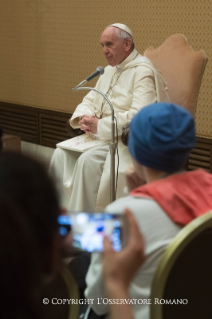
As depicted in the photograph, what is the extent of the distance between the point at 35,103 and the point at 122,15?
6.09 feet

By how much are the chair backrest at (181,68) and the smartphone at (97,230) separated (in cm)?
270

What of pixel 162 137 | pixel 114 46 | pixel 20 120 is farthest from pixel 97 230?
pixel 20 120

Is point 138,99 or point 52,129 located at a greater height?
point 138,99

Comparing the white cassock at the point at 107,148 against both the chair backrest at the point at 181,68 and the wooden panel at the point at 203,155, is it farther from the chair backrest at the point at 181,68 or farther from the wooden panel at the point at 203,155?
the wooden panel at the point at 203,155

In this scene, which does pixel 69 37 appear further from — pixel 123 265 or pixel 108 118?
pixel 123 265

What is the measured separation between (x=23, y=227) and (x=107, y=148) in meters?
3.06

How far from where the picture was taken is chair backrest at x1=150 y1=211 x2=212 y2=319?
47.3 inches

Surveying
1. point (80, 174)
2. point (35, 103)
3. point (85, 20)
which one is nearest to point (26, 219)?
point (80, 174)

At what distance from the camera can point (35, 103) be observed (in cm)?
653

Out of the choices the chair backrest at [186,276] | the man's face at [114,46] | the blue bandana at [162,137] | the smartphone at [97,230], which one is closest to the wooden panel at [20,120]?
the man's face at [114,46]

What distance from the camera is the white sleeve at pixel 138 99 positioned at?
142 inches

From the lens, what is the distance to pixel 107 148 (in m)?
3.69

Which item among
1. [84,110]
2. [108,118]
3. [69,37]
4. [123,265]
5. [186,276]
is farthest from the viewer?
[69,37]

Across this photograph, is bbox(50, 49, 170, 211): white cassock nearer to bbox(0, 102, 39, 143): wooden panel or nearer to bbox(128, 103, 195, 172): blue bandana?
bbox(128, 103, 195, 172): blue bandana
